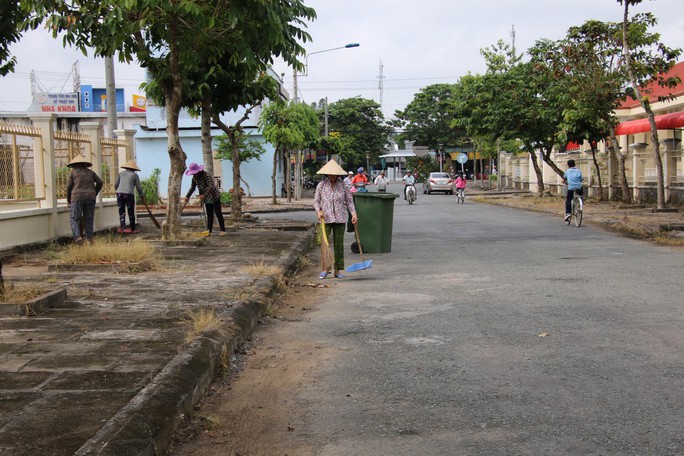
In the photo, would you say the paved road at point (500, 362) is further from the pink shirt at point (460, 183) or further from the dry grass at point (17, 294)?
the pink shirt at point (460, 183)

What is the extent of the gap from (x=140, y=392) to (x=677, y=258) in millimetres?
10138

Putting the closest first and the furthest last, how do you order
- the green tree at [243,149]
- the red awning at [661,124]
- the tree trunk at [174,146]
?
the tree trunk at [174,146], the red awning at [661,124], the green tree at [243,149]

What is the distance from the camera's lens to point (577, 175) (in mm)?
19375

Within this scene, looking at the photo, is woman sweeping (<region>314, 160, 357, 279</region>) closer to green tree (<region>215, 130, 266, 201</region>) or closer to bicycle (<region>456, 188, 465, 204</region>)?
bicycle (<region>456, 188, 465, 204</region>)

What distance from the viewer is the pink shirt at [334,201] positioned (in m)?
11.3

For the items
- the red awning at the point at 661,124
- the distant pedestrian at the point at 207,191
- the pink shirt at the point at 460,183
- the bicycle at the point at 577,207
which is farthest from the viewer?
the pink shirt at the point at 460,183

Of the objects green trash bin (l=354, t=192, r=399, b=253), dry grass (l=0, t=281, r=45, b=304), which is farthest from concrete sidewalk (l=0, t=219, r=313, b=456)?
green trash bin (l=354, t=192, r=399, b=253)

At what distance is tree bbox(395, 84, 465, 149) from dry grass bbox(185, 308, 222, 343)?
75.2 metres

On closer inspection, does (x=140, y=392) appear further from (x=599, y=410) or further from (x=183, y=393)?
(x=599, y=410)

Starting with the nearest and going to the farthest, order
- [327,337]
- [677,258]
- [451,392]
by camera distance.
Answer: [451,392], [327,337], [677,258]

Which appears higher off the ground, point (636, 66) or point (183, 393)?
point (636, 66)

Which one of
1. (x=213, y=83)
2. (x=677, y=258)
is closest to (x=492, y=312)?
(x=677, y=258)

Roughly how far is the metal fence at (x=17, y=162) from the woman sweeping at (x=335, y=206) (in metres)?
5.90

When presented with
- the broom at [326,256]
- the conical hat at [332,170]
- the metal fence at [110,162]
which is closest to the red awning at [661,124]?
the metal fence at [110,162]
